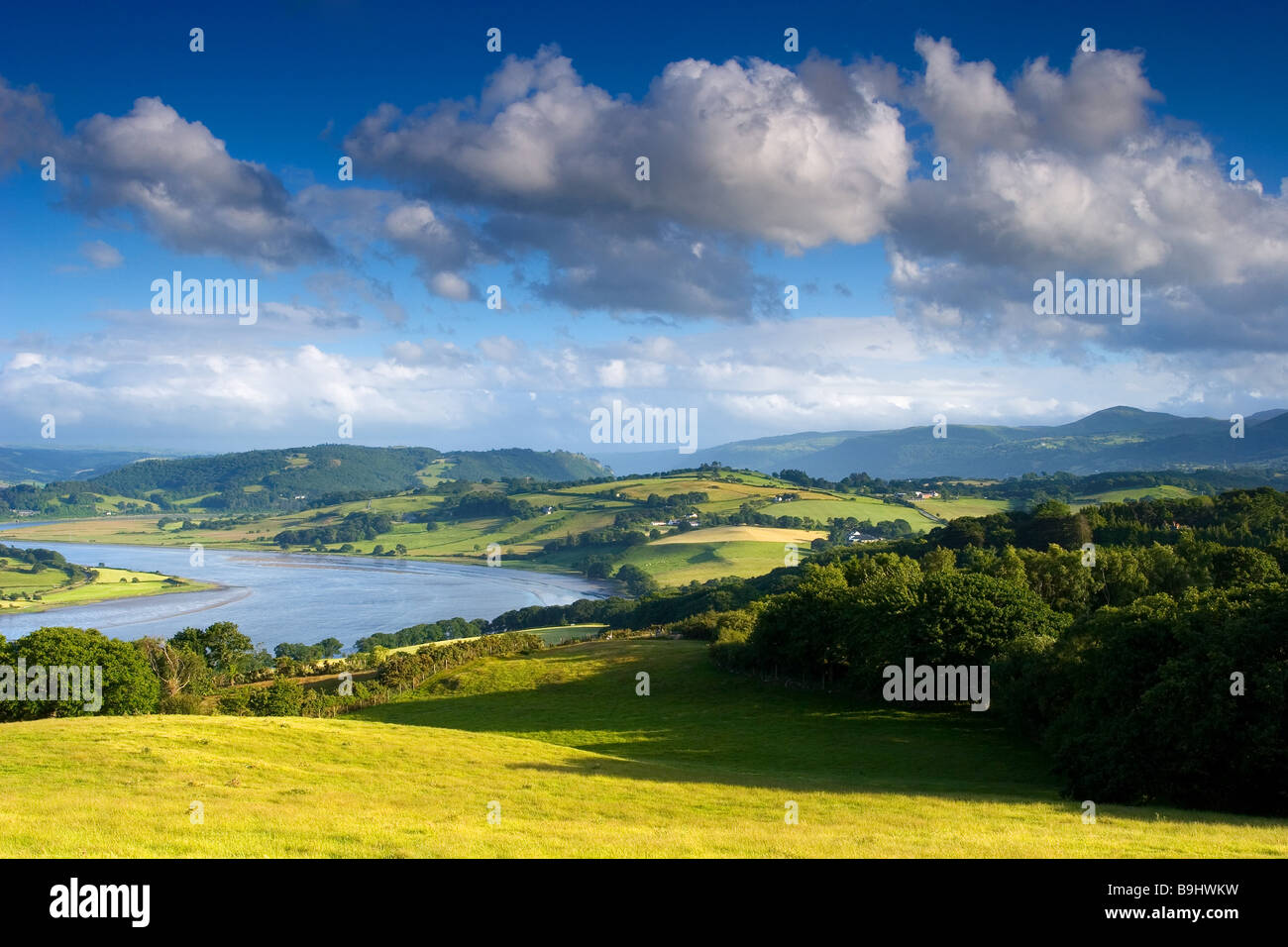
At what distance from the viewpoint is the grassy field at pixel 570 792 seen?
63.5 ft

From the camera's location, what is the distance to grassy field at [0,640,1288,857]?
1936cm

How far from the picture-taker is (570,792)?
103 ft

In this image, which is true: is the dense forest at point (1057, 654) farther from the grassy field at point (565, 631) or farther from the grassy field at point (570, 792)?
the grassy field at point (565, 631)

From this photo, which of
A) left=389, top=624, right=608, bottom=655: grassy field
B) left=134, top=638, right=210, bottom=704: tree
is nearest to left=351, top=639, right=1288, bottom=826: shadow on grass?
left=134, top=638, right=210, bottom=704: tree

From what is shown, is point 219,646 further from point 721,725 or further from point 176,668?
point 721,725

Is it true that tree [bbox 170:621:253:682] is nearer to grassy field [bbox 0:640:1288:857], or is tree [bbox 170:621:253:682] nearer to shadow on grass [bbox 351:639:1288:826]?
shadow on grass [bbox 351:639:1288:826]

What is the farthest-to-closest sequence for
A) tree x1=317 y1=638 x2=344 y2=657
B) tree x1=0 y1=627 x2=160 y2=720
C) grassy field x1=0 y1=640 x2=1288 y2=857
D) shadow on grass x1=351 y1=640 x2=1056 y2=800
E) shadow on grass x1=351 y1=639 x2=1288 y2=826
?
tree x1=317 y1=638 x2=344 y2=657 < tree x1=0 y1=627 x2=160 y2=720 < shadow on grass x1=351 y1=640 x2=1056 y2=800 < shadow on grass x1=351 y1=639 x2=1288 y2=826 < grassy field x1=0 y1=640 x2=1288 y2=857

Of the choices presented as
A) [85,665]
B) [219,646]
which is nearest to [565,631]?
[219,646]

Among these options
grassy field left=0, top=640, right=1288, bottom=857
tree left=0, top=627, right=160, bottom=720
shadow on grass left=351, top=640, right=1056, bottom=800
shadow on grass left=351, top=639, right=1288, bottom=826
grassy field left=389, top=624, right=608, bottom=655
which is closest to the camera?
grassy field left=0, top=640, right=1288, bottom=857
